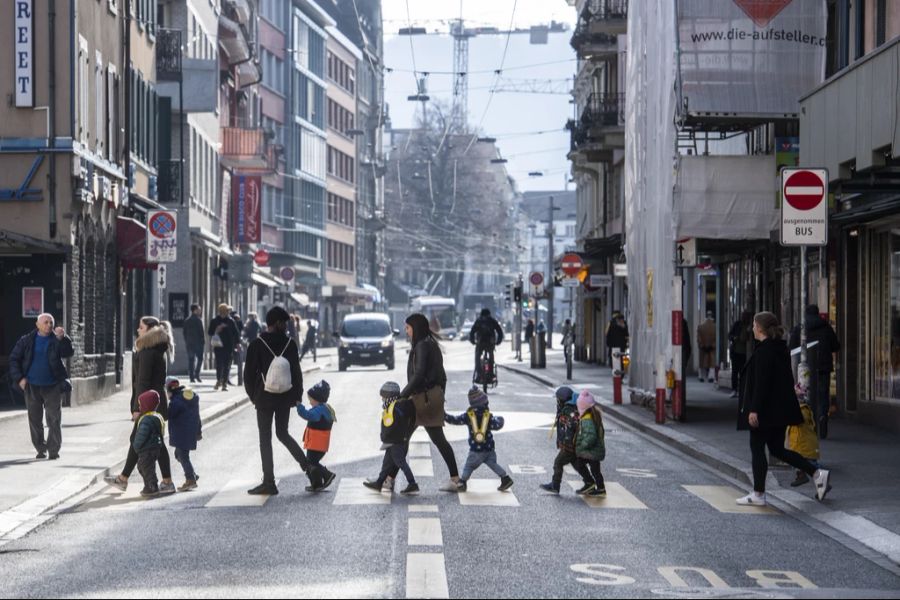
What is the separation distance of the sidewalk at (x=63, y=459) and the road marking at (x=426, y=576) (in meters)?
3.45

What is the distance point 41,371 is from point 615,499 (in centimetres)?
716

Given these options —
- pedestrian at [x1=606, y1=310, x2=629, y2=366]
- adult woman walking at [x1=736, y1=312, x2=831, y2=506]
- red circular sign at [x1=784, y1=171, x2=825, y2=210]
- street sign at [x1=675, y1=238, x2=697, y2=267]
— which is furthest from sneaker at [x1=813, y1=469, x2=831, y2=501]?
pedestrian at [x1=606, y1=310, x2=629, y2=366]

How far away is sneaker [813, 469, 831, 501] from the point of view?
16.3m

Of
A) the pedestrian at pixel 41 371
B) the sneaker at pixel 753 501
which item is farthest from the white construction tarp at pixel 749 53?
the sneaker at pixel 753 501

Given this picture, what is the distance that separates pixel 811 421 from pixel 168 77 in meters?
31.2

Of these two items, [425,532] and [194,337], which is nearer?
[425,532]

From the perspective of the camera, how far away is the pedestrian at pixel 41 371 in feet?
67.2

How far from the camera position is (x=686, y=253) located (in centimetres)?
2845

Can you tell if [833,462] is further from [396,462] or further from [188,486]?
[188,486]

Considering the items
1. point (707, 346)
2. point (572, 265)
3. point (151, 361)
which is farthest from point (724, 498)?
point (572, 265)

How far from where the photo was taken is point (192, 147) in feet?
174

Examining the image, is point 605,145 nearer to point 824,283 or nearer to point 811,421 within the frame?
point 824,283

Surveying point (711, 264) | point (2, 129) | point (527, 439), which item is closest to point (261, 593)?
point (527, 439)

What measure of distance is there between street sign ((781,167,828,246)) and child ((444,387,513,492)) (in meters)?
3.74
